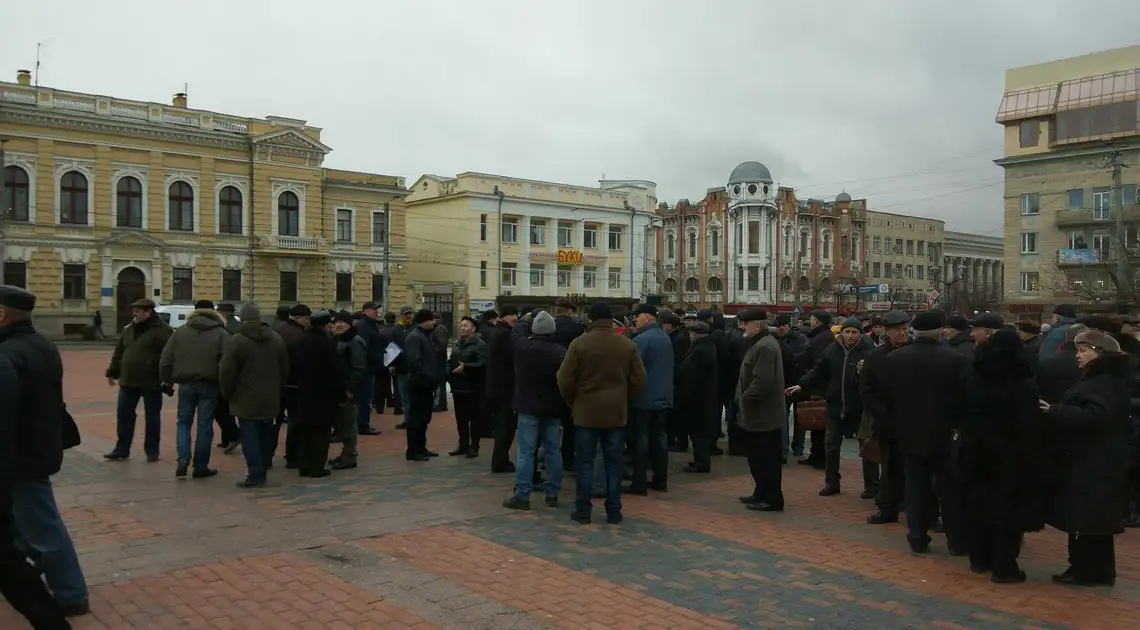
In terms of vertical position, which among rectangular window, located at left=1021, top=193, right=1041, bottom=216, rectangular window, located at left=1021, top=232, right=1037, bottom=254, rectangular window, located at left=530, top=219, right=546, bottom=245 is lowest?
rectangular window, located at left=1021, top=232, right=1037, bottom=254

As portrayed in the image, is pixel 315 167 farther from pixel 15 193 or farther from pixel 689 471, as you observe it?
pixel 689 471

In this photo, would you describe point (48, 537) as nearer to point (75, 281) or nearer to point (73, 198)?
point (75, 281)

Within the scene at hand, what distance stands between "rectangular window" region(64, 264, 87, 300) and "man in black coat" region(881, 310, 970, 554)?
45085 millimetres

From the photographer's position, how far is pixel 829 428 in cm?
939

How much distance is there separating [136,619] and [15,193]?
144ft

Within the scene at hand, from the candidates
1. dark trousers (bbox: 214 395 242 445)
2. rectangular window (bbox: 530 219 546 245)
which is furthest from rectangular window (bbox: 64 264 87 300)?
dark trousers (bbox: 214 395 242 445)

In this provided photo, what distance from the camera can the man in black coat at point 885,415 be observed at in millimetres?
7441

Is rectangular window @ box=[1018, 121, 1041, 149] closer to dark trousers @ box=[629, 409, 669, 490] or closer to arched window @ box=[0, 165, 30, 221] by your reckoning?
dark trousers @ box=[629, 409, 669, 490]

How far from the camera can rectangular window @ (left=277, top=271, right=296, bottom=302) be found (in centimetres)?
4941

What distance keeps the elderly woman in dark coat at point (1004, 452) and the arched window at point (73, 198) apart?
46464 mm

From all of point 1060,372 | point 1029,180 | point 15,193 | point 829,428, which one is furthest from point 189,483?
point 1029,180

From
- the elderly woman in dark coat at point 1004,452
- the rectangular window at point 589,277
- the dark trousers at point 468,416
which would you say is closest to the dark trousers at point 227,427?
Answer: the dark trousers at point 468,416

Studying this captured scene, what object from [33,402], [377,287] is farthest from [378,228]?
[33,402]

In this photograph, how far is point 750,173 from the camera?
71625 mm
